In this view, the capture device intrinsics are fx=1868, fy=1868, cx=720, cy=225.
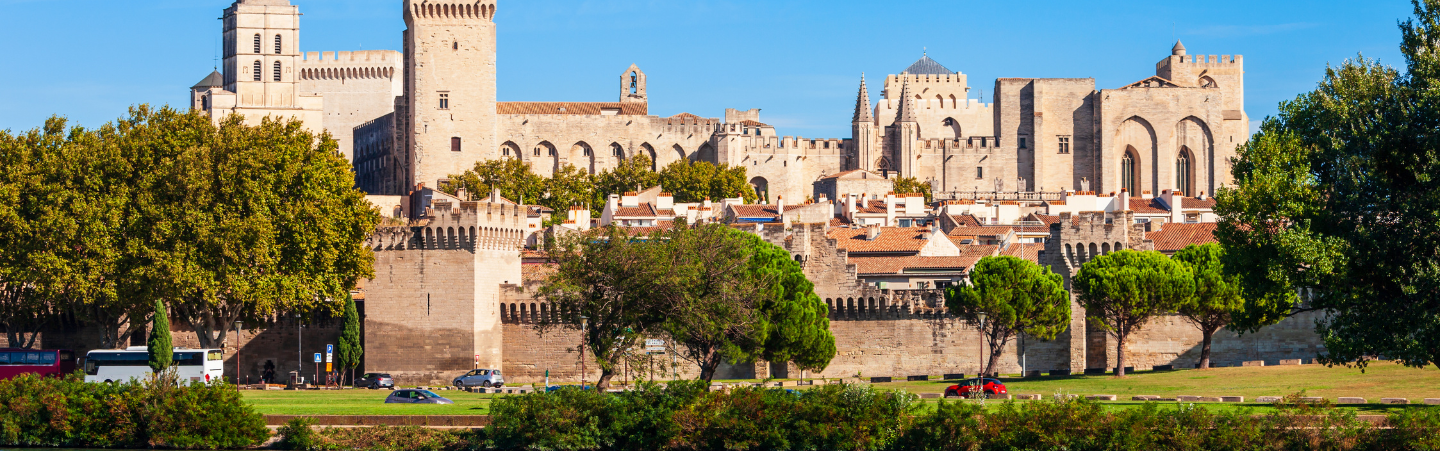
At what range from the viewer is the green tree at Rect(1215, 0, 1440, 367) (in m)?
35.3

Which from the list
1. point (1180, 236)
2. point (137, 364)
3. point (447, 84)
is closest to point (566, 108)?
point (447, 84)

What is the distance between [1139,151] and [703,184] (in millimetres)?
36329

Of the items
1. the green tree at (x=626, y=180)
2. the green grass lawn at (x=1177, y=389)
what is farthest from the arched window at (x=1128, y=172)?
the green grass lawn at (x=1177, y=389)

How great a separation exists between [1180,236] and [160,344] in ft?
128

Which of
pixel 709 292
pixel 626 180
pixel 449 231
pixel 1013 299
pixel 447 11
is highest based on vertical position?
pixel 447 11

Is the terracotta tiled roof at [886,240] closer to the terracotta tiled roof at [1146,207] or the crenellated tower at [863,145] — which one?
the terracotta tiled roof at [1146,207]

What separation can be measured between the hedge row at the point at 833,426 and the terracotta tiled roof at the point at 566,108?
84244 mm

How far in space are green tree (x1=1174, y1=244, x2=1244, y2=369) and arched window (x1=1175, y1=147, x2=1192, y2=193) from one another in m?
72.7

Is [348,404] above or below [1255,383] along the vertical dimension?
below

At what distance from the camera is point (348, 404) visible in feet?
150

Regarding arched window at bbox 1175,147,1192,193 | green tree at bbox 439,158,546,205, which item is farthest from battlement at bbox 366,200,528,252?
arched window at bbox 1175,147,1192,193

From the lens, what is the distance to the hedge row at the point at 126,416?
41219mm

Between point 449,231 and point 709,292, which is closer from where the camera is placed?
point 709,292

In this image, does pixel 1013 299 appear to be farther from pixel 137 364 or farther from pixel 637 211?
pixel 637 211
